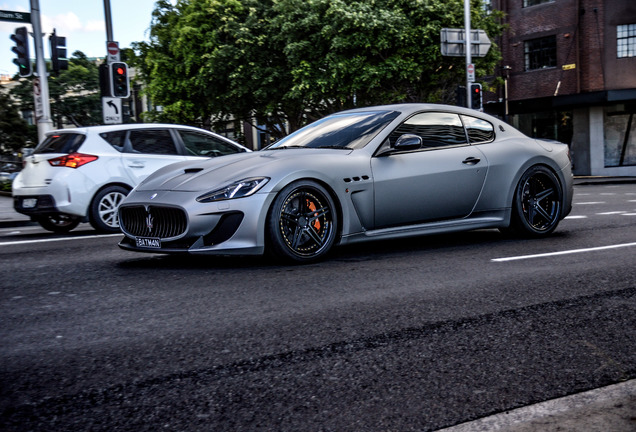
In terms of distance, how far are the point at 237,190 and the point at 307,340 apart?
2.30 m

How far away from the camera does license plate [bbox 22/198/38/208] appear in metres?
9.44

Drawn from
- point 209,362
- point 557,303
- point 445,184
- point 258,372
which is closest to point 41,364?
point 209,362

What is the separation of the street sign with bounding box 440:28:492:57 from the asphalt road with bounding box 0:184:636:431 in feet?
56.1

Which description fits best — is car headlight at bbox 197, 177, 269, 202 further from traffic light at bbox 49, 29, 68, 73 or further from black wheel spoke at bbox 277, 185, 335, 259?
traffic light at bbox 49, 29, 68, 73

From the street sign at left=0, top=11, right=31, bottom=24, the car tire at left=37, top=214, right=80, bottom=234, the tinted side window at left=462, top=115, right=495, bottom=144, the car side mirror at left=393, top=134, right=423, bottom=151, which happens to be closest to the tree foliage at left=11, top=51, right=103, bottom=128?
the street sign at left=0, top=11, right=31, bottom=24

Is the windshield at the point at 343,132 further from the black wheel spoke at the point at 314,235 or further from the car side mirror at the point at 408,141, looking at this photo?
the black wheel spoke at the point at 314,235

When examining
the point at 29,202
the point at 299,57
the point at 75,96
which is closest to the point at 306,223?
the point at 29,202

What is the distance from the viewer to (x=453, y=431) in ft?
8.19

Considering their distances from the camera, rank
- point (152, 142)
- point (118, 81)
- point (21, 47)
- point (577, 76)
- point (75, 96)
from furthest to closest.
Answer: point (75, 96)
point (577, 76)
point (21, 47)
point (118, 81)
point (152, 142)

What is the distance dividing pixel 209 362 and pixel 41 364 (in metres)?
0.77

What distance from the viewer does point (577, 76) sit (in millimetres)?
31859

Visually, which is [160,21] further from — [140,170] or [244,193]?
[244,193]

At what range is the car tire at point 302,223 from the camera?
5.76 metres

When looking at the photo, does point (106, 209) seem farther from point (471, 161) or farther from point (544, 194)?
point (544, 194)
